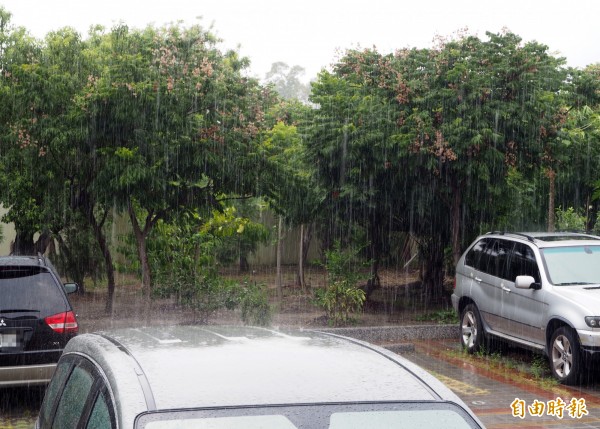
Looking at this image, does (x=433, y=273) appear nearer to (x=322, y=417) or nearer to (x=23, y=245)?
(x=23, y=245)

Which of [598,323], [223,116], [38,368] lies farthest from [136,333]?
[223,116]

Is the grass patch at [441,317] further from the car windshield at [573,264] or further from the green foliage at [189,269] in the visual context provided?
the car windshield at [573,264]

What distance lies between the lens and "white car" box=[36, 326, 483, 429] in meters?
2.98

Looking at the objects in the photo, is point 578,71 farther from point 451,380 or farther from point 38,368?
point 38,368

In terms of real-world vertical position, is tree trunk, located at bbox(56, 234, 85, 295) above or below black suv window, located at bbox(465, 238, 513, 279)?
below

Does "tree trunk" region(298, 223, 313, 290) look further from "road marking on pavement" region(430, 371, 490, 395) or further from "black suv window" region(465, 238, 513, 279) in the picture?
"road marking on pavement" region(430, 371, 490, 395)

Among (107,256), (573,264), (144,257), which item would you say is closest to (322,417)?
(573,264)

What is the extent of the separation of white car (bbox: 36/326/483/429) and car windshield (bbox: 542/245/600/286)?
844 centimetres

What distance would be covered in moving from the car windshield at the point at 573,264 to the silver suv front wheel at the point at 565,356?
0.82m

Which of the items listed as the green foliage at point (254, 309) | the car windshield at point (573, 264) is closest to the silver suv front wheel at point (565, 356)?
the car windshield at point (573, 264)

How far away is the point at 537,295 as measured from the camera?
460 inches

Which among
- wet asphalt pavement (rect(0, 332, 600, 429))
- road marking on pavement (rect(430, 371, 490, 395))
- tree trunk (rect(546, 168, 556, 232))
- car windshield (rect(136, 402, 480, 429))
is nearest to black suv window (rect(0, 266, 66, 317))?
wet asphalt pavement (rect(0, 332, 600, 429))

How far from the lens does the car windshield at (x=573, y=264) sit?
460 inches

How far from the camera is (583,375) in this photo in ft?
35.8
